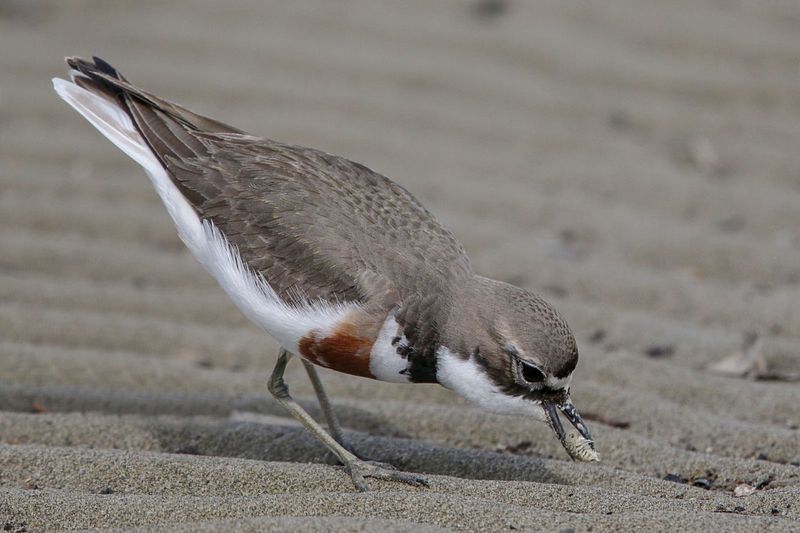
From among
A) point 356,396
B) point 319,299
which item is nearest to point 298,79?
point 356,396

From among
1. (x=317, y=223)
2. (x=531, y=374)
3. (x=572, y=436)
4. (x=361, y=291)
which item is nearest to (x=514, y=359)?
(x=531, y=374)

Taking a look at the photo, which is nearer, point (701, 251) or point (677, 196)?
point (701, 251)

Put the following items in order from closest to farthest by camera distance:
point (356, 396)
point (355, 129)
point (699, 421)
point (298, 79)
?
point (699, 421) < point (356, 396) < point (355, 129) < point (298, 79)

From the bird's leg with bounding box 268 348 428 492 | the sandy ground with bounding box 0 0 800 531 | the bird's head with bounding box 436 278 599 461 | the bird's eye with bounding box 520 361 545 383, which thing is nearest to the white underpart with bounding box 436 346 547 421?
the bird's head with bounding box 436 278 599 461

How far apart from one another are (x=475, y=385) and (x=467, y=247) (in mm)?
2930

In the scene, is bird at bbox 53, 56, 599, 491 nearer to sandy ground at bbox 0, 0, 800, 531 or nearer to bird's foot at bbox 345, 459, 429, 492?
bird's foot at bbox 345, 459, 429, 492

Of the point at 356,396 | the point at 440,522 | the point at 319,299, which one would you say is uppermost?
the point at 319,299

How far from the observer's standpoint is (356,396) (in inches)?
224

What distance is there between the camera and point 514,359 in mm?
4395

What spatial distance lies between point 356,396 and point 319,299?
1239 millimetres

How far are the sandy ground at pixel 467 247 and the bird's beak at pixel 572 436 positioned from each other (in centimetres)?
11

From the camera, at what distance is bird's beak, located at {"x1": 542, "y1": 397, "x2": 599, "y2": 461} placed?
4516 mm

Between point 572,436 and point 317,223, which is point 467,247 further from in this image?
point 572,436

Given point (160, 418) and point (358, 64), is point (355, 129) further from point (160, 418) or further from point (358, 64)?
point (160, 418)
